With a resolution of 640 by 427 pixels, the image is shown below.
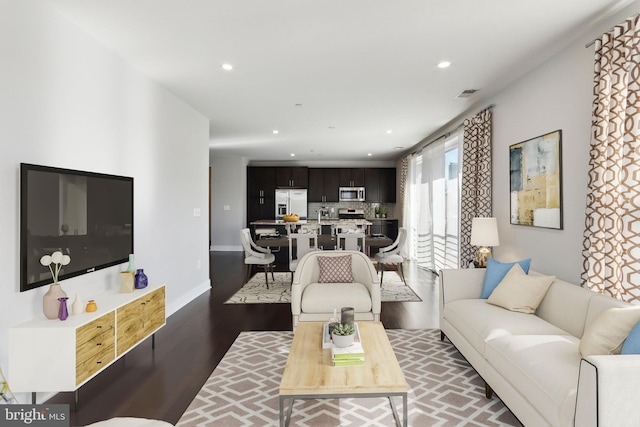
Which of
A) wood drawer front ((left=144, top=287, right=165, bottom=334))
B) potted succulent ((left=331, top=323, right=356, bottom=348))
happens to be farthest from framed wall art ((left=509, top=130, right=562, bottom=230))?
wood drawer front ((left=144, top=287, right=165, bottom=334))

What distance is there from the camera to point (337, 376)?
2.07 metres

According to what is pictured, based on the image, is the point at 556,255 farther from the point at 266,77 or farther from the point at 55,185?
the point at 55,185

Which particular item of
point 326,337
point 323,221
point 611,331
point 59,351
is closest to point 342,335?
point 326,337

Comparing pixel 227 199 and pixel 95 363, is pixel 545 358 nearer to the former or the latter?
pixel 95 363

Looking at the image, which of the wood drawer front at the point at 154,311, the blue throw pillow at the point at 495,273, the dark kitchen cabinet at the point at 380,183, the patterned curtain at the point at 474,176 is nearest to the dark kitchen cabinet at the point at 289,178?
the dark kitchen cabinet at the point at 380,183

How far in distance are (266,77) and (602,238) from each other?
11.0 feet

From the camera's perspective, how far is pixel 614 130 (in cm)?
262

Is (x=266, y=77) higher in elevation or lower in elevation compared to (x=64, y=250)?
higher

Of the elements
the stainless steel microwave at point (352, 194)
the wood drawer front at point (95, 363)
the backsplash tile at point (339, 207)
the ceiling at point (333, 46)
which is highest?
the ceiling at point (333, 46)

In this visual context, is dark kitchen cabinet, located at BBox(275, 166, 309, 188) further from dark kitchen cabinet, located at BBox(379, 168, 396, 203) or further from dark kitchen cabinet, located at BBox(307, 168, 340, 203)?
dark kitchen cabinet, located at BBox(379, 168, 396, 203)

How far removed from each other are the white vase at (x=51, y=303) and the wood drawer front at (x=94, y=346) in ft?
0.75

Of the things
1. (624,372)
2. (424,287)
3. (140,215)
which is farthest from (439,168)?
(624,372)

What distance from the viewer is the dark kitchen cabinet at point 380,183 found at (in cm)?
1077

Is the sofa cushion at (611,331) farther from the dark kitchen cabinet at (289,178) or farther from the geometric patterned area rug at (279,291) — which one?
the dark kitchen cabinet at (289,178)
